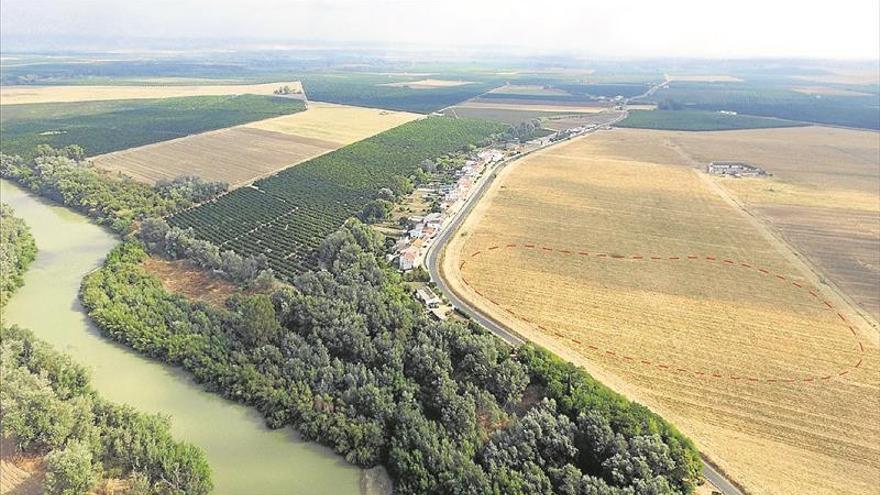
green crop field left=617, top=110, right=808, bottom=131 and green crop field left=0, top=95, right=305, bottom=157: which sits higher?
green crop field left=617, top=110, right=808, bottom=131

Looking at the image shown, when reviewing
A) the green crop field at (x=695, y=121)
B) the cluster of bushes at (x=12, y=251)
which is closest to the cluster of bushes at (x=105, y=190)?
the cluster of bushes at (x=12, y=251)

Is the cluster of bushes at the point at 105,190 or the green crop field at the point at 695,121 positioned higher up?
the green crop field at the point at 695,121

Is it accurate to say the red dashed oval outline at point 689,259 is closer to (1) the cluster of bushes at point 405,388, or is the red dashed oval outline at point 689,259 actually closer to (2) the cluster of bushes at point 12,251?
(1) the cluster of bushes at point 405,388

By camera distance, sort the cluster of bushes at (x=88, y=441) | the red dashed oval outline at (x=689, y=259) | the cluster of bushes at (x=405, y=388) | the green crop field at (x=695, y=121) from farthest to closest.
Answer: the green crop field at (x=695, y=121) < the red dashed oval outline at (x=689, y=259) < the cluster of bushes at (x=405, y=388) < the cluster of bushes at (x=88, y=441)

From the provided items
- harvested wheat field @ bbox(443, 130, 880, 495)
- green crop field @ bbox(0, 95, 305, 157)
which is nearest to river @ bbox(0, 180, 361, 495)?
harvested wheat field @ bbox(443, 130, 880, 495)

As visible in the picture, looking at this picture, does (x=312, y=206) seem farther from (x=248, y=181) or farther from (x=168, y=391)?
(x=168, y=391)

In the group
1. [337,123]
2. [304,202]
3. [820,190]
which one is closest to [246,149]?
[337,123]

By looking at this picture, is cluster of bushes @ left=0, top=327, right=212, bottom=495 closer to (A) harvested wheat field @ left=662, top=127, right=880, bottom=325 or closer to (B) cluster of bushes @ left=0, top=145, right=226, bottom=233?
(B) cluster of bushes @ left=0, top=145, right=226, bottom=233
